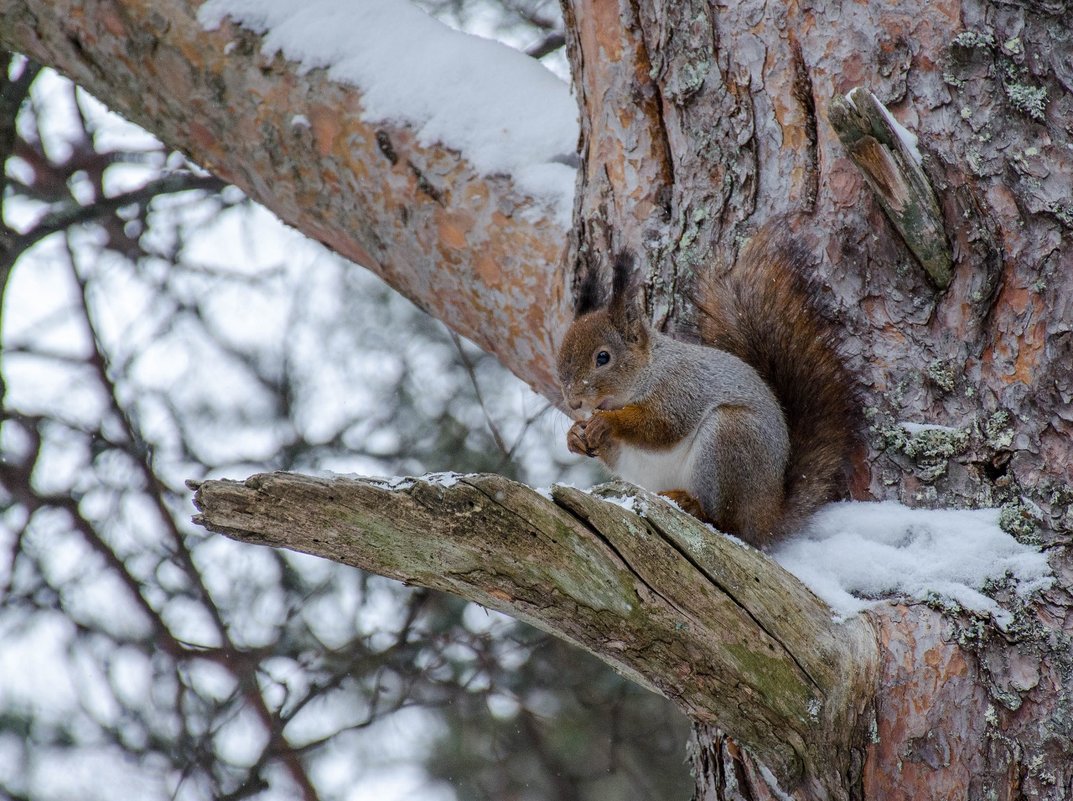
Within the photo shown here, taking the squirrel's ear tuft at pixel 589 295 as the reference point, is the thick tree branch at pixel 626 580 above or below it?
below

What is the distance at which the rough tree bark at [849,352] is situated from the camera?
92 cm

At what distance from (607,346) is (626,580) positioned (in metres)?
0.75

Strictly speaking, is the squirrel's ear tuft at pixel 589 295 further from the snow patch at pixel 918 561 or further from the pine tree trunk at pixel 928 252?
the snow patch at pixel 918 561

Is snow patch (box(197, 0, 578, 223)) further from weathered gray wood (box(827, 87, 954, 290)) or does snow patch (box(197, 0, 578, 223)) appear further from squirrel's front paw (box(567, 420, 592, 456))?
weathered gray wood (box(827, 87, 954, 290))

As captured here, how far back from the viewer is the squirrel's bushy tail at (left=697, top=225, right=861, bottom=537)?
51.3 inches

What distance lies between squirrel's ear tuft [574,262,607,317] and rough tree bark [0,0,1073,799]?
0.03 m

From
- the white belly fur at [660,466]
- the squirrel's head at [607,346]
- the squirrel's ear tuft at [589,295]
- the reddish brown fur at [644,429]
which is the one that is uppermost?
the squirrel's ear tuft at [589,295]

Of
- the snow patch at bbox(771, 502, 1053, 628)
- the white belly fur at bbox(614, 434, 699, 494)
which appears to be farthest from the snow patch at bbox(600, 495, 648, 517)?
the white belly fur at bbox(614, 434, 699, 494)

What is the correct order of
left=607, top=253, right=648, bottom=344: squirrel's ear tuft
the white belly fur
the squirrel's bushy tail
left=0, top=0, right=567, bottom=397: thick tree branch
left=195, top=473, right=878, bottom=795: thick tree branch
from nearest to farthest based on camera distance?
left=195, top=473, right=878, bottom=795: thick tree branch < the squirrel's bushy tail < the white belly fur < left=607, top=253, right=648, bottom=344: squirrel's ear tuft < left=0, top=0, right=567, bottom=397: thick tree branch

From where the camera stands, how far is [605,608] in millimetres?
930

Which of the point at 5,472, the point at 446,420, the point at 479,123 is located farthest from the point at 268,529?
the point at 5,472

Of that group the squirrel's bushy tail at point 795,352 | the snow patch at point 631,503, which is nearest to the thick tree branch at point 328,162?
the squirrel's bushy tail at point 795,352

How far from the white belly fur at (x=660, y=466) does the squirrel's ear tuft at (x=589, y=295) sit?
23cm

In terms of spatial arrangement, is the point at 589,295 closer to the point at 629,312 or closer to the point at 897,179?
the point at 629,312
